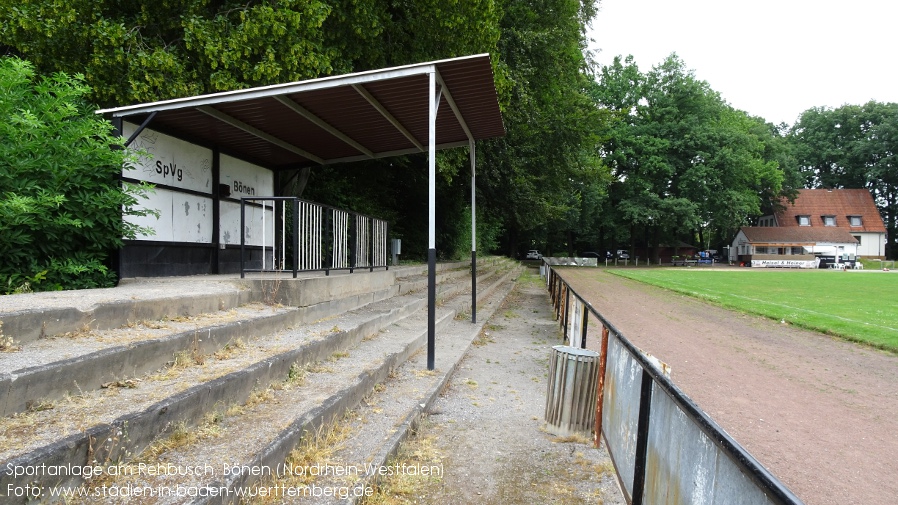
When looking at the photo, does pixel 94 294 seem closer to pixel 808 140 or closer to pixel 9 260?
pixel 9 260

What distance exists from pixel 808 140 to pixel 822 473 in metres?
85.8

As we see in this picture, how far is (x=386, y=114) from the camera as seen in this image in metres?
8.12

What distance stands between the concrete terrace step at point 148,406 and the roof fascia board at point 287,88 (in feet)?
9.50

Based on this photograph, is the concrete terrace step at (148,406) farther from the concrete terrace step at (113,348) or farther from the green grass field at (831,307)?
the green grass field at (831,307)

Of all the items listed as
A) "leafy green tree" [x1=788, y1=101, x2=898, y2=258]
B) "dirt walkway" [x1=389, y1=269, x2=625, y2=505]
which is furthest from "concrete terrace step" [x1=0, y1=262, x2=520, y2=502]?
"leafy green tree" [x1=788, y1=101, x2=898, y2=258]

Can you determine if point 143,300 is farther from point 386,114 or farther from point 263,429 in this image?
point 386,114

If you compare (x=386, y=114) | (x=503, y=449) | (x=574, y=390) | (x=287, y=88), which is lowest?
(x=503, y=449)

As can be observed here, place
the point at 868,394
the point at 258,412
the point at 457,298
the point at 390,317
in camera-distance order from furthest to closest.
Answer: the point at 457,298 → the point at 390,317 → the point at 868,394 → the point at 258,412

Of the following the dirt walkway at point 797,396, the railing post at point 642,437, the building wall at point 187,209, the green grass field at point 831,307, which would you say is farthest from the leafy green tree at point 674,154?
the railing post at point 642,437

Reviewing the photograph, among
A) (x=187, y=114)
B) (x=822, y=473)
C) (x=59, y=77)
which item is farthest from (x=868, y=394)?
(x=59, y=77)

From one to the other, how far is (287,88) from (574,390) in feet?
15.2

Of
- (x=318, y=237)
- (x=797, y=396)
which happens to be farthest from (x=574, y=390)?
(x=318, y=237)

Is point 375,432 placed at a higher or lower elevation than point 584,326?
lower

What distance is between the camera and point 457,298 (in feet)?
42.9
